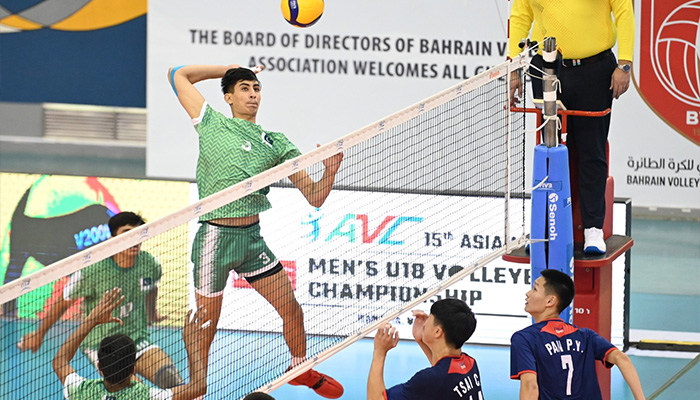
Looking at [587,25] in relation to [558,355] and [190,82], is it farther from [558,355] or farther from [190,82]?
[190,82]

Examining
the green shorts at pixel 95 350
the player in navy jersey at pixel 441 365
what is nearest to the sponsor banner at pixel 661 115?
the green shorts at pixel 95 350

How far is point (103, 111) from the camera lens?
54.9ft

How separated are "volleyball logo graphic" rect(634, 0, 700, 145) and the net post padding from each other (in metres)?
5.62

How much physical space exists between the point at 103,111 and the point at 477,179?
7.35 m

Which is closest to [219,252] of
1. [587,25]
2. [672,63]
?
[587,25]

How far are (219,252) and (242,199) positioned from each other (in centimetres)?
38

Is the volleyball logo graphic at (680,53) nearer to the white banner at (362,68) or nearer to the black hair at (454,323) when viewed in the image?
the white banner at (362,68)

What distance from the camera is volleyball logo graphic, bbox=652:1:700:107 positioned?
12.2 m

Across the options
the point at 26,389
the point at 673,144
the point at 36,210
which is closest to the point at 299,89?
the point at 36,210

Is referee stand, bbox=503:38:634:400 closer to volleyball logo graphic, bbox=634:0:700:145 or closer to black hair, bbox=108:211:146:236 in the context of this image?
black hair, bbox=108:211:146:236

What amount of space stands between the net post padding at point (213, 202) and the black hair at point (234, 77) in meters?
1.01

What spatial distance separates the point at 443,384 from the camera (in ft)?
18.1

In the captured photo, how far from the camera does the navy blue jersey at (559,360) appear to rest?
19.8ft

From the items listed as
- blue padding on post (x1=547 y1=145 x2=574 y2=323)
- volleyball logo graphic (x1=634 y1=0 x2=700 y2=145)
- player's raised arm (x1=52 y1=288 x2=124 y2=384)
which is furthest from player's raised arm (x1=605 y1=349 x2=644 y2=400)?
volleyball logo graphic (x1=634 y1=0 x2=700 y2=145)
